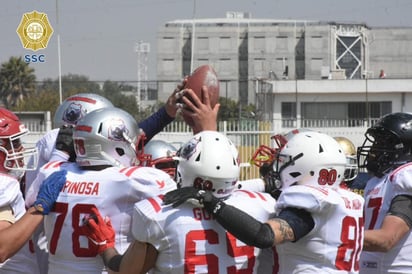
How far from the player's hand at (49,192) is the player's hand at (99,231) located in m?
0.20

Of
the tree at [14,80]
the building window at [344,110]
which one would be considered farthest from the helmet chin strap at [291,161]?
the tree at [14,80]

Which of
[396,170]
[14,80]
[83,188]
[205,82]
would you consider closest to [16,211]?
[83,188]

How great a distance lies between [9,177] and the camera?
14.5ft

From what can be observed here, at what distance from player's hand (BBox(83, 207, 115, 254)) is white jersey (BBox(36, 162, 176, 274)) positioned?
0.16 ft

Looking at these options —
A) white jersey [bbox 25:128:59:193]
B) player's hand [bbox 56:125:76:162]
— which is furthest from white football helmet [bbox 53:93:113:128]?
player's hand [bbox 56:125:76:162]

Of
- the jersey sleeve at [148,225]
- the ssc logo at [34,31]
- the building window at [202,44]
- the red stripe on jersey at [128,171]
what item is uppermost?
the building window at [202,44]

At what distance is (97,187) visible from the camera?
410 cm

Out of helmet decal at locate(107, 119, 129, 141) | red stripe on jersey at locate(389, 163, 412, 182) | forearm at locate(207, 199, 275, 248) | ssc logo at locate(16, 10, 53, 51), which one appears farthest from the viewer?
ssc logo at locate(16, 10, 53, 51)

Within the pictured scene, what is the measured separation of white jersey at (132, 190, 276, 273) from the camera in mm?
3635

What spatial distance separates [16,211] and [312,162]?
5.30 ft

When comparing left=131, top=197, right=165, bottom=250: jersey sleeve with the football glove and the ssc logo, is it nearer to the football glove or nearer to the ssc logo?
the football glove

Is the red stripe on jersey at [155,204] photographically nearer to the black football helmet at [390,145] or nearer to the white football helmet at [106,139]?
the white football helmet at [106,139]

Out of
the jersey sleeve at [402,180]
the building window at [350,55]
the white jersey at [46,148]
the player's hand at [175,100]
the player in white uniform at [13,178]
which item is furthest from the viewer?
the building window at [350,55]

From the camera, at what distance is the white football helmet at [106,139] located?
421cm
